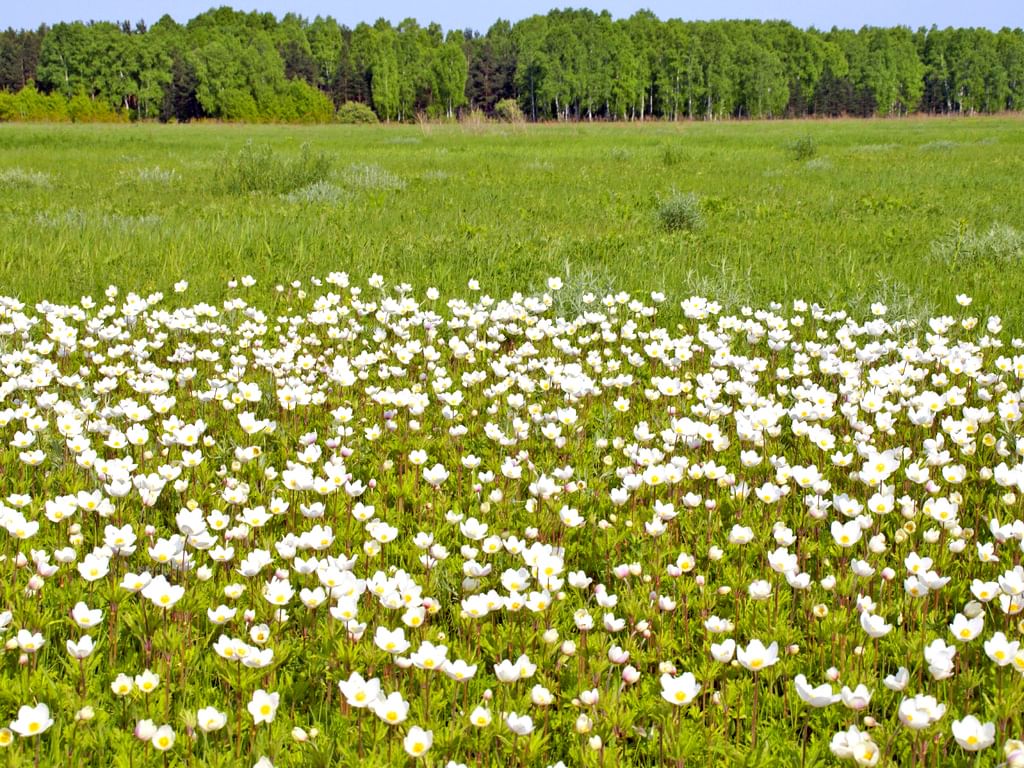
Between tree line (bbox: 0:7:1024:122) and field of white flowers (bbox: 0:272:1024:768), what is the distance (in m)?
91.4

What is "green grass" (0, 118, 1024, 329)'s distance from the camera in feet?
27.5

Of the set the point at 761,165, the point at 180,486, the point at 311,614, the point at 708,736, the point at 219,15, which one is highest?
the point at 219,15

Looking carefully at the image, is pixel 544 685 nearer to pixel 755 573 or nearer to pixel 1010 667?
pixel 755 573

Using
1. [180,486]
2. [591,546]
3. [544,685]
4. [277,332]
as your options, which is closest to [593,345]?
[277,332]

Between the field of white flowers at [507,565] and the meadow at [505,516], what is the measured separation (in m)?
0.02

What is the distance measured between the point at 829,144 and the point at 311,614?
3576 centimetres

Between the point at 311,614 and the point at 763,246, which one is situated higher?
the point at 763,246

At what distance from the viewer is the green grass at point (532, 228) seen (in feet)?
27.5

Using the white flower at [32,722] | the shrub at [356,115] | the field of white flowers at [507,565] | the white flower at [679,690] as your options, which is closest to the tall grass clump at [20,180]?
the field of white flowers at [507,565]

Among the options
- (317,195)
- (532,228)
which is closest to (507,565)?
(532,228)

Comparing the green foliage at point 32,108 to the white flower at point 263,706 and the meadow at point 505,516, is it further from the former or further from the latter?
the white flower at point 263,706

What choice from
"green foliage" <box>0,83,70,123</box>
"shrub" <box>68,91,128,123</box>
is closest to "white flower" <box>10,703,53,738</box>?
"green foliage" <box>0,83,70,123</box>

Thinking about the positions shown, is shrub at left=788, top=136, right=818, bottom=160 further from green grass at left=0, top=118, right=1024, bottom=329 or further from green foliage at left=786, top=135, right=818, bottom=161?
green grass at left=0, top=118, right=1024, bottom=329

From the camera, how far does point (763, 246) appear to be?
1067 centimetres
